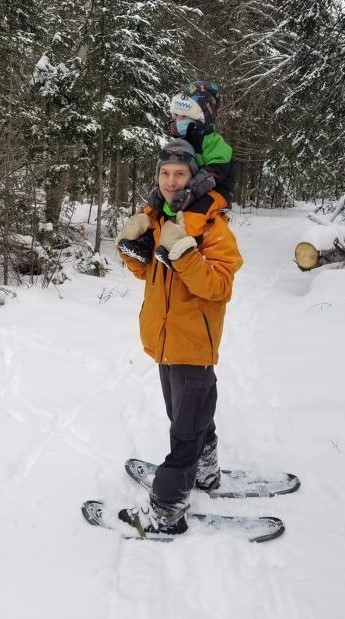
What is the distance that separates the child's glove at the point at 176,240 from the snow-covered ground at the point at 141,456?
167 cm

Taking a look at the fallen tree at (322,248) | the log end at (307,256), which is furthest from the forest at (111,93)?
the log end at (307,256)

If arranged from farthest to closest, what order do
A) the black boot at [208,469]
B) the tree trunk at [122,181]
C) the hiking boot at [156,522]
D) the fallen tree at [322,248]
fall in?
the tree trunk at [122,181]
the fallen tree at [322,248]
the black boot at [208,469]
the hiking boot at [156,522]

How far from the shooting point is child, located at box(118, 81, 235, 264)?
8.15ft

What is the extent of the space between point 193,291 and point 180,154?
28.2 inches

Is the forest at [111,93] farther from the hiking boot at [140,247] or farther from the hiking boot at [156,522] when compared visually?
the hiking boot at [156,522]

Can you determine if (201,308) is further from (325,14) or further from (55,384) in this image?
(325,14)

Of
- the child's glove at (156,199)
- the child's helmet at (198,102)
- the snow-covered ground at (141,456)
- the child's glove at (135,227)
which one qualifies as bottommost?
the snow-covered ground at (141,456)

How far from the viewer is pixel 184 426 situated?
255cm

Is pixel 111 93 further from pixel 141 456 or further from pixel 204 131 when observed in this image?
pixel 141 456

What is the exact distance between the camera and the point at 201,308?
2.50 metres

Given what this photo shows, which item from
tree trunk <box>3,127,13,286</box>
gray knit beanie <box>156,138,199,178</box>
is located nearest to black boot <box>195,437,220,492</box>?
gray knit beanie <box>156,138,199,178</box>

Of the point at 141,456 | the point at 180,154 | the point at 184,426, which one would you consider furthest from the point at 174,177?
the point at 141,456

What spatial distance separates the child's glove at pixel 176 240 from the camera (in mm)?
2154

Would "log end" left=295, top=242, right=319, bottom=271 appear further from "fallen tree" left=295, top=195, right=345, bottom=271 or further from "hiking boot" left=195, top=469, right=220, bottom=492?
"hiking boot" left=195, top=469, right=220, bottom=492
